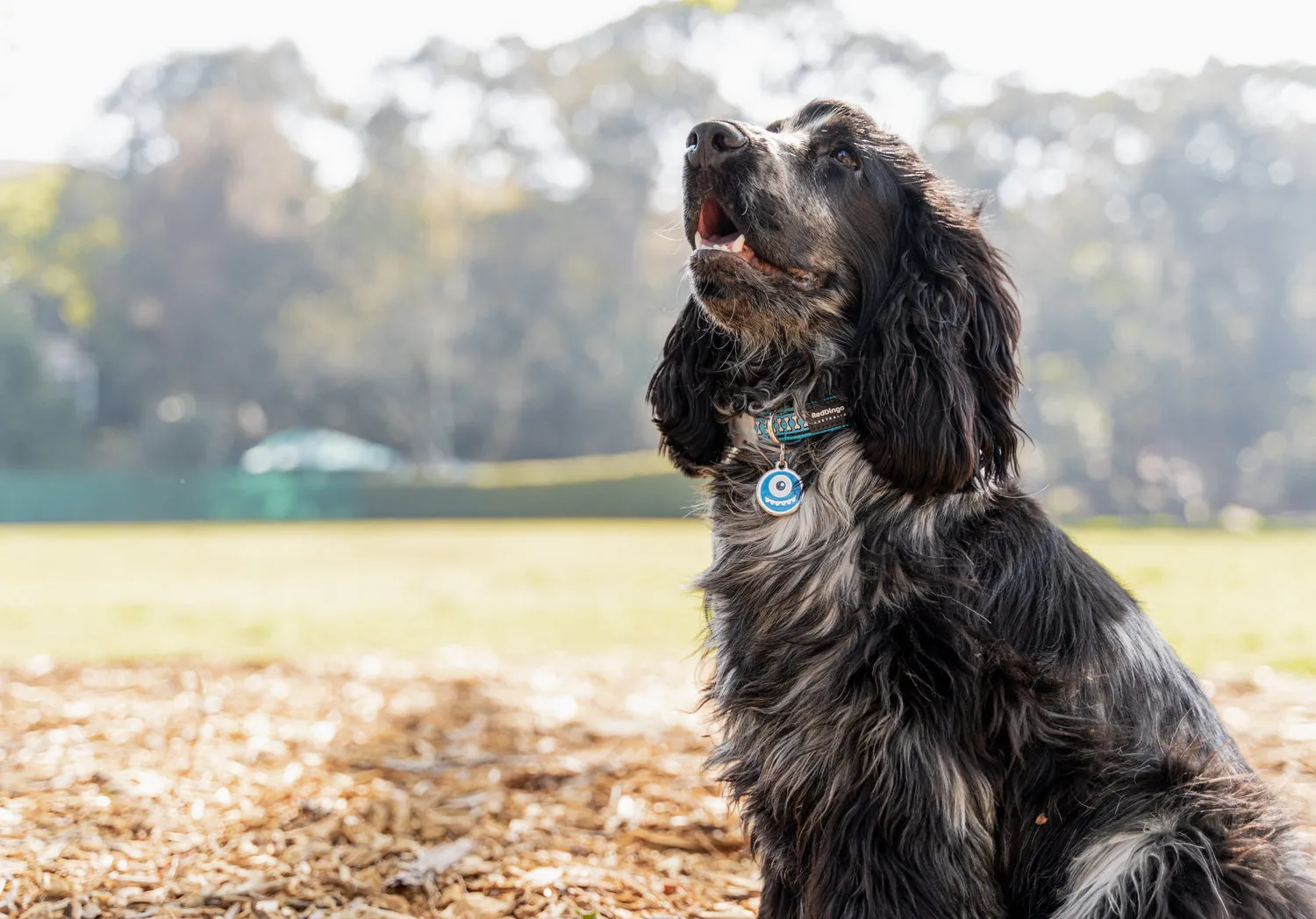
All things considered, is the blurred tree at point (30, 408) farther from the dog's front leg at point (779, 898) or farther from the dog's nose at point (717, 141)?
the dog's front leg at point (779, 898)

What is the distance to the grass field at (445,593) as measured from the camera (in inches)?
382

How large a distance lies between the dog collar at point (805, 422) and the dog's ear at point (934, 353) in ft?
0.15

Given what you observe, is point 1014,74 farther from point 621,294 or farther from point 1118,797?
point 1118,797

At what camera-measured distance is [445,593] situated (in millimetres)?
14094

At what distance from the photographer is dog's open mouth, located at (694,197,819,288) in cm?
272

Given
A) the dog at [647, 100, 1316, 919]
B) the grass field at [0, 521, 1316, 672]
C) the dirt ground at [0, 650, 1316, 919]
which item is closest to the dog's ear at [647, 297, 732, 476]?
the dog at [647, 100, 1316, 919]

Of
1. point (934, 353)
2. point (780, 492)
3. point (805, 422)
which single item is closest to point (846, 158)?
point (934, 353)

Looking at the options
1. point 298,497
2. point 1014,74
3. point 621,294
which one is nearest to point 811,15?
point 1014,74

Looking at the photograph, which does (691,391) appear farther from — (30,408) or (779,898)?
(30,408)

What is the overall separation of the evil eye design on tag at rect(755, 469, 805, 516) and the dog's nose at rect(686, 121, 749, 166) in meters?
0.77

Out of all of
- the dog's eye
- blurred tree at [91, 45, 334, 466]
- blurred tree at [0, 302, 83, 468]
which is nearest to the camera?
the dog's eye

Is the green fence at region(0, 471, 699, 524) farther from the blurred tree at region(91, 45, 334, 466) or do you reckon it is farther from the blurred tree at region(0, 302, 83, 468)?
the blurred tree at region(91, 45, 334, 466)

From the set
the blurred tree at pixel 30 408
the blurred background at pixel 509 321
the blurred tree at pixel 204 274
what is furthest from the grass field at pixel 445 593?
the blurred tree at pixel 204 274

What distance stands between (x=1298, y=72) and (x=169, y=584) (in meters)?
37.6
